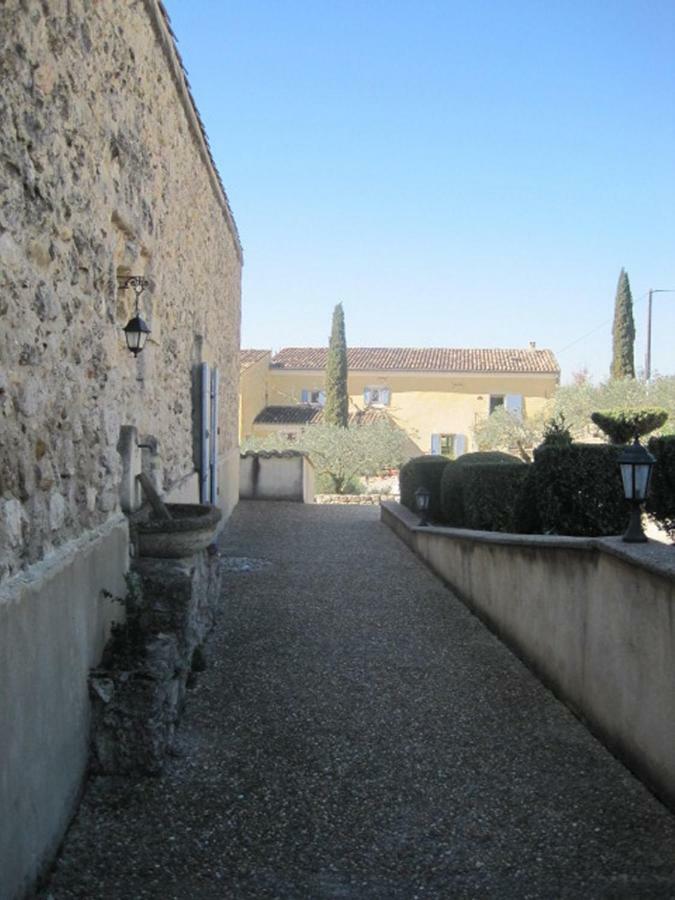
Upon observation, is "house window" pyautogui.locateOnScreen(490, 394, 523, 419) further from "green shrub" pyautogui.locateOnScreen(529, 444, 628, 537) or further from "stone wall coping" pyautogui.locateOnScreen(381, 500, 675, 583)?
"green shrub" pyautogui.locateOnScreen(529, 444, 628, 537)

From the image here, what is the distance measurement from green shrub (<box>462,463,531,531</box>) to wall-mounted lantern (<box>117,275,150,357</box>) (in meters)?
3.35

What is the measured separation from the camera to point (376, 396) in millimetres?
41500

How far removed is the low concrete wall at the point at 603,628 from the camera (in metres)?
3.62

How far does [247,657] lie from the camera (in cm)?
579

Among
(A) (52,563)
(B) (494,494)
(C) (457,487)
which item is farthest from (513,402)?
(A) (52,563)

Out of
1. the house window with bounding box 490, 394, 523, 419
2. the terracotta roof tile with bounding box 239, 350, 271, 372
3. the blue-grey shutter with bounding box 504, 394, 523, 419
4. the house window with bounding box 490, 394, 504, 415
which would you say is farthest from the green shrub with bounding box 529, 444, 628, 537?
the house window with bounding box 490, 394, 504, 415

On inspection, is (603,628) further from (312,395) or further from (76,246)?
(312,395)

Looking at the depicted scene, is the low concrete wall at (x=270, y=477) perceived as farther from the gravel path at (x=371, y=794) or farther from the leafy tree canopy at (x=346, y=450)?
the gravel path at (x=371, y=794)

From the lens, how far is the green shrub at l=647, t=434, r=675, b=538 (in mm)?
5598

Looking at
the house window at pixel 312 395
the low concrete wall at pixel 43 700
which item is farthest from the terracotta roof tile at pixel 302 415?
the low concrete wall at pixel 43 700

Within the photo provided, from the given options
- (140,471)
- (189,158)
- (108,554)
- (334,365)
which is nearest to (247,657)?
(140,471)

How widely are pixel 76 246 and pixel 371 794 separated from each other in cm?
277

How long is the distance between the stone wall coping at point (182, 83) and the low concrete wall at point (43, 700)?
13.1 ft

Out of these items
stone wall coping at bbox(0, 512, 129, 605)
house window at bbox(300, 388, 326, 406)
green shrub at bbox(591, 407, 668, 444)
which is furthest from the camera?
house window at bbox(300, 388, 326, 406)
